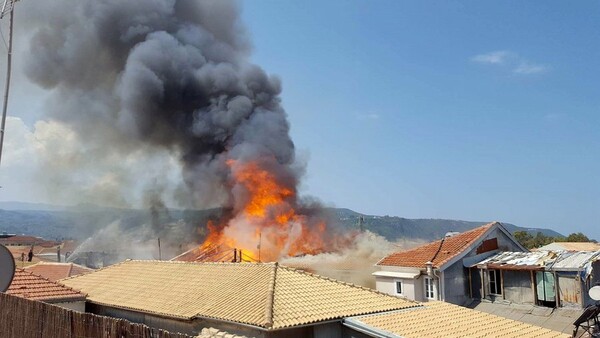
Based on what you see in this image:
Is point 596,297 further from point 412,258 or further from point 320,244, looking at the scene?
point 320,244

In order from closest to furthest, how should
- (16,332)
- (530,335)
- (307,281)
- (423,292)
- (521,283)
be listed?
(16,332) → (530,335) → (307,281) → (521,283) → (423,292)

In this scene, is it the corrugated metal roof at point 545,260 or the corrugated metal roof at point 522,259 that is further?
the corrugated metal roof at point 522,259

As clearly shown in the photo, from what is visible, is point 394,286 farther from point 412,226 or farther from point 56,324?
point 412,226

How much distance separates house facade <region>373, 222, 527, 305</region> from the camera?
1038 inches

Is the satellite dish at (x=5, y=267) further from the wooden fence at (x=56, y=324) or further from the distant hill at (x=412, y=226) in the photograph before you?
the distant hill at (x=412, y=226)

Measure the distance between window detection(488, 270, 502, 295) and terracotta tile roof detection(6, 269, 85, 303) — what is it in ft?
63.1

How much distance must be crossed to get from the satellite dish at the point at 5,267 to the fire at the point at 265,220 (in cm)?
3222

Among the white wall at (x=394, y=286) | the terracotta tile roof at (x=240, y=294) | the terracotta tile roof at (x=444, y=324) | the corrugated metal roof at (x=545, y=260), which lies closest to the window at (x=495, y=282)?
the corrugated metal roof at (x=545, y=260)

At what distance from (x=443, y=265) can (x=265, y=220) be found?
23233mm

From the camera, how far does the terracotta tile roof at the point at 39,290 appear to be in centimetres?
1702

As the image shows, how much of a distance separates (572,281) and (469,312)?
6.24 metres

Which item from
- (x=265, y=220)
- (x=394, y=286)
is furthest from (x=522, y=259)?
(x=265, y=220)

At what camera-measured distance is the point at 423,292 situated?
27344 mm

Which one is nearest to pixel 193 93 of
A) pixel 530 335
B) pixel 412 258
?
pixel 412 258
